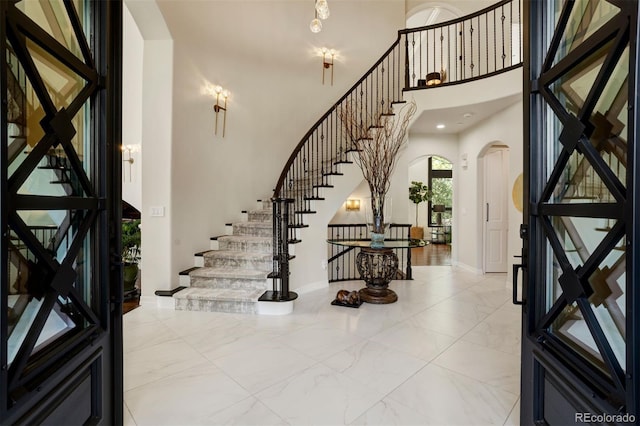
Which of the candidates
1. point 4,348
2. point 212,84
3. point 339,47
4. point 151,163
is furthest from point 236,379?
point 339,47

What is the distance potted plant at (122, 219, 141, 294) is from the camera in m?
4.45

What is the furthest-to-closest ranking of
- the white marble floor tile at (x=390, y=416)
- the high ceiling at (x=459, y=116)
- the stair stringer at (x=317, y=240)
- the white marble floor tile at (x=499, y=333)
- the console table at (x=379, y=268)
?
the high ceiling at (x=459, y=116) < the stair stringer at (x=317, y=240) < the console table at (x=379, y=268) < the white marble floor tile at (x=499, y=333) < the white marble floor tile at (x=390, y=416)

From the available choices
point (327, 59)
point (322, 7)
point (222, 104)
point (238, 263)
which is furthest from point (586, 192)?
point (327, 59)

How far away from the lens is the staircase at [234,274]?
3.57 metres

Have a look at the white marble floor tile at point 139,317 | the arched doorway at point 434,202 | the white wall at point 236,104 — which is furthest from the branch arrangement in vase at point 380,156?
the arched doorway at point 434,202

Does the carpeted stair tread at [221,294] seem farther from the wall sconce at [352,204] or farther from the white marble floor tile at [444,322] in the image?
the wall sconce at [352,204]

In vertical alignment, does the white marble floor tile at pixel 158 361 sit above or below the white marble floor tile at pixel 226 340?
below

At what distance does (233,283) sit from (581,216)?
356 cm

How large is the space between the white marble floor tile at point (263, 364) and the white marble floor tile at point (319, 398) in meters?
0.10

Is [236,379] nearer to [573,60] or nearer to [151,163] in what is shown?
[573,60]

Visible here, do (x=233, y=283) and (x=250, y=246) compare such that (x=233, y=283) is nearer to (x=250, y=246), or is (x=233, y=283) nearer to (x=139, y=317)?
(x=250, y=246)

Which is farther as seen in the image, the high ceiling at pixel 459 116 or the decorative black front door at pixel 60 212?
the high ceiling at pixel 459 116

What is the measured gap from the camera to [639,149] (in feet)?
2.75

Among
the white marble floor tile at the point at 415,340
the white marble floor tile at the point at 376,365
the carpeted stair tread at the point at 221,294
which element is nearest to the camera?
the white marble floor tile at the point at 376,365
